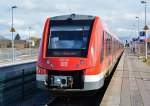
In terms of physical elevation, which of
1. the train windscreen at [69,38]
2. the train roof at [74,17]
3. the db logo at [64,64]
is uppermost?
the train roof at [74,17]

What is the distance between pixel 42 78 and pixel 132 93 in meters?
4.48

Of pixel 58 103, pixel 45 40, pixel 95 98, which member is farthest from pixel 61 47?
pixel 95 98

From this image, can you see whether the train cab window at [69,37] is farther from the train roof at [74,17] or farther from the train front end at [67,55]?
the train roof at [74,17]

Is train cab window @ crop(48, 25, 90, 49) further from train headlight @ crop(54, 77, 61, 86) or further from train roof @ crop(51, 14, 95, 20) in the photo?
train headlight @ crop(54, 77, 61, 86)

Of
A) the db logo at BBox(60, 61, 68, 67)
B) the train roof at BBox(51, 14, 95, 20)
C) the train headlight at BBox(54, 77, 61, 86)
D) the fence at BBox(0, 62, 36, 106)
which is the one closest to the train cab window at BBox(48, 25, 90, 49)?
the train roof at BBox(51, 14, 95, 20)

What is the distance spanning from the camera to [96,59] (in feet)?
44.0

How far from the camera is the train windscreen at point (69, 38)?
13.5 meters

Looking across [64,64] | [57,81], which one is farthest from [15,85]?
[64,64]

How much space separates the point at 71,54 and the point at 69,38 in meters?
0.77

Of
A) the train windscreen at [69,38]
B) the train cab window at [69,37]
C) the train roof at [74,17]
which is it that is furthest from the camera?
the train roof at [74,17]

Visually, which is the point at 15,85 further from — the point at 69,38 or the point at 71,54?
the point at 69,38

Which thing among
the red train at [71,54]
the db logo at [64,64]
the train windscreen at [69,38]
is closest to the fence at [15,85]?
the red train at [71,54]

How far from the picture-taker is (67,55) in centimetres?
1337

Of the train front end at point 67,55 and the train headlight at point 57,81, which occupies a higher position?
the train front end at point 67,55
